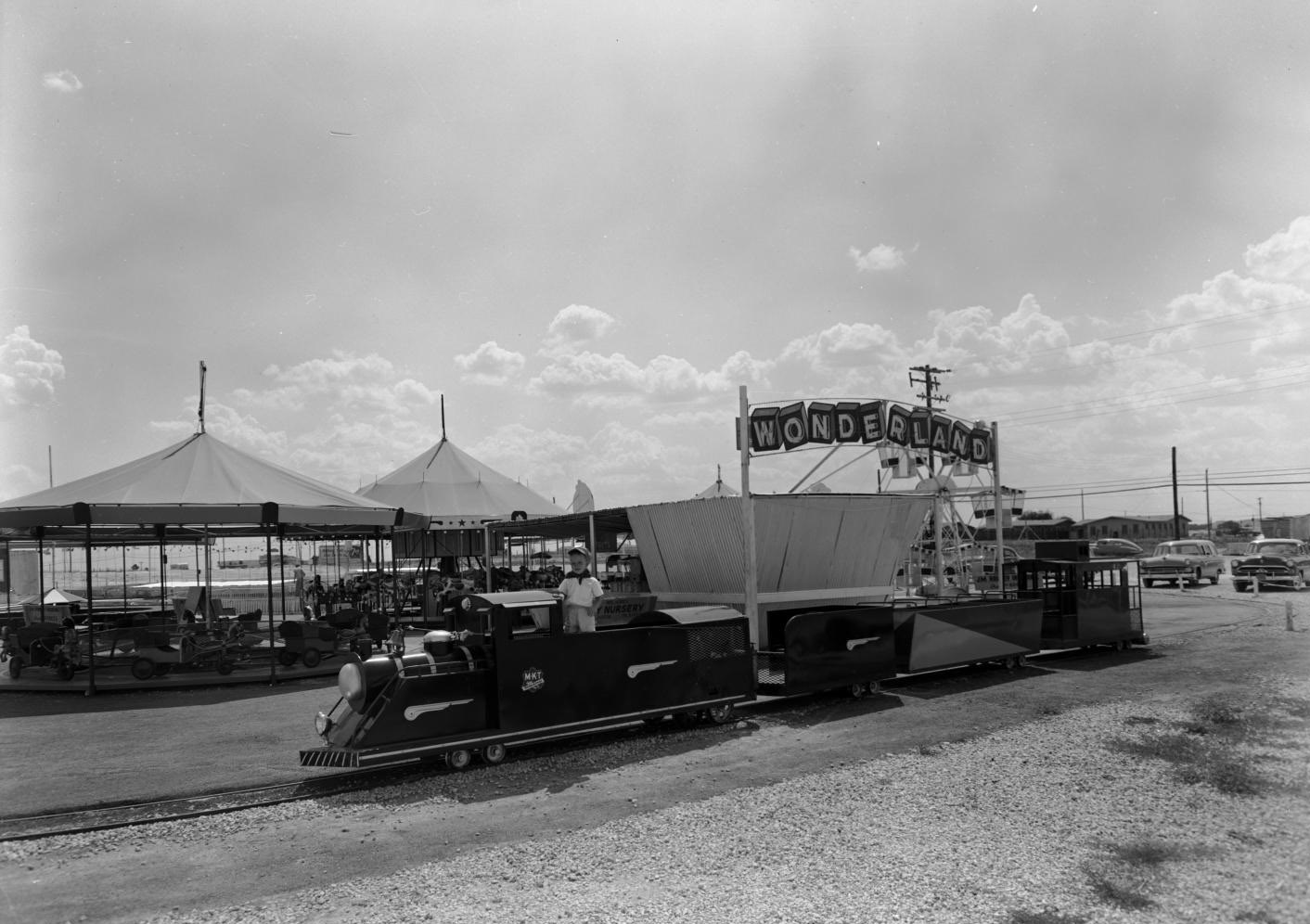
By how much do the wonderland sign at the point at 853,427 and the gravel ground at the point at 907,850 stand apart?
717 cm

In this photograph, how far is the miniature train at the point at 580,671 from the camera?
8523 millimetres

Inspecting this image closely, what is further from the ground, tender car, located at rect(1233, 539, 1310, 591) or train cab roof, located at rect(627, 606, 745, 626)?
train cab roof, located at rect(627, 606, 745, 626)

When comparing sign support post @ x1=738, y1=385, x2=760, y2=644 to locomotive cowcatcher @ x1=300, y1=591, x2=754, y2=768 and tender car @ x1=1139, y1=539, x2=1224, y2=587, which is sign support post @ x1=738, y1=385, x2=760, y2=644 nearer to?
locomotive cowcatcher @ x1=300, y1=591, x2=754, y2=768

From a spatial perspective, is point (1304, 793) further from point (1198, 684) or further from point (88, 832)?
point (88, 832)

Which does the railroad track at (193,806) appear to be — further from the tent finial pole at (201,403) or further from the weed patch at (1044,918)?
the tent finial pole at (201,403)

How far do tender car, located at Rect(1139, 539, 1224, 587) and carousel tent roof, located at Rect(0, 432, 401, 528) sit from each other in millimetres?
29958

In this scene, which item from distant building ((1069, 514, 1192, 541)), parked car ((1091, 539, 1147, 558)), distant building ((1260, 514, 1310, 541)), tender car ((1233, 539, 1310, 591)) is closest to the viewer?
tender car ((1233, 539, 1310, 591))

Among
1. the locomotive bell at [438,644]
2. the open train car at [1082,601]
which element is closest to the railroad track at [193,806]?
the locomotive bell at [438,644]

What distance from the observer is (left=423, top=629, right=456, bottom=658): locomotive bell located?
895cm

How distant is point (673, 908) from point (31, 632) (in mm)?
14424

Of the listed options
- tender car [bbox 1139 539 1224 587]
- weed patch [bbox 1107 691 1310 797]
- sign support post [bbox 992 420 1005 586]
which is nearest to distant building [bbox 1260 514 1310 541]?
tender car [bbox 1139 539 1224 587]

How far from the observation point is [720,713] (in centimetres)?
1079

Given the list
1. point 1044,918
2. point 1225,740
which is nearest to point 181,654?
point 1044,918

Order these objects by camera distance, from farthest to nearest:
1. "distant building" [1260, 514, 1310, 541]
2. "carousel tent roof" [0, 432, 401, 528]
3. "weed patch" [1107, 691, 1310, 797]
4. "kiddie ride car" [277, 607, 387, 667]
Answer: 1. "distant building" [1260, 514, 1310, 541]
2. "kiddie ride car" [277, 607, 387, 667]
3. "carousel tent roof" [0, 432, 401, 528]
4. "weed patch" [1107, 691, 1310, 797]
